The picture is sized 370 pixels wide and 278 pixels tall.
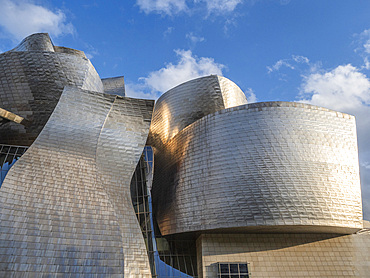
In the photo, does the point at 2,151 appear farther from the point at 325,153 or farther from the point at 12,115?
the point at 325,153

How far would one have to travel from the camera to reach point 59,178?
496 inches

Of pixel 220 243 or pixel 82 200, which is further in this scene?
pixel 220 243

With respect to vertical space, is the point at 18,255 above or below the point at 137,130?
below

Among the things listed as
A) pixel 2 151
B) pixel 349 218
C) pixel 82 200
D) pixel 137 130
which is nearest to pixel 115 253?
pixel 82 200

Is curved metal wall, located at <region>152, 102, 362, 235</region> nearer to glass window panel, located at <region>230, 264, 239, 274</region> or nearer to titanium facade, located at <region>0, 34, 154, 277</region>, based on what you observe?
glass window panel, located at <region>230, 264, 239, 274</region>

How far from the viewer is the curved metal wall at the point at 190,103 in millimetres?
20750

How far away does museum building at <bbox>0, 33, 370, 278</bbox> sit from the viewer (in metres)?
12.9

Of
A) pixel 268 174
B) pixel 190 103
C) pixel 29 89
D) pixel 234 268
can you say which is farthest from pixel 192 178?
pixel 29 89

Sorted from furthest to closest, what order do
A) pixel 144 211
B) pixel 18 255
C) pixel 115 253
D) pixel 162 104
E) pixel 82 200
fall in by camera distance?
pixel 162 104
pixel 144 211
pixel 82 200
pixel 115 253
pixel 18 255

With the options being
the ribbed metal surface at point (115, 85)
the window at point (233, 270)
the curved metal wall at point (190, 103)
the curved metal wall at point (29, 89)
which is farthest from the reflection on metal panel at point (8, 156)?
the window at point (233, 270)

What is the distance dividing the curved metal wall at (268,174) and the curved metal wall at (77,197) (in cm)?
342

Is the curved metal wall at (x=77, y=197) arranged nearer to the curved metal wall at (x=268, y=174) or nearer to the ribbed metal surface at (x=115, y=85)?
the curved metal wall at (x=268, y=174)

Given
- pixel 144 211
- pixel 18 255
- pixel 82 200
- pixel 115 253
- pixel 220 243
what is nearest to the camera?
pixel 18 255

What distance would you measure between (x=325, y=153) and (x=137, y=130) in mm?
10182
